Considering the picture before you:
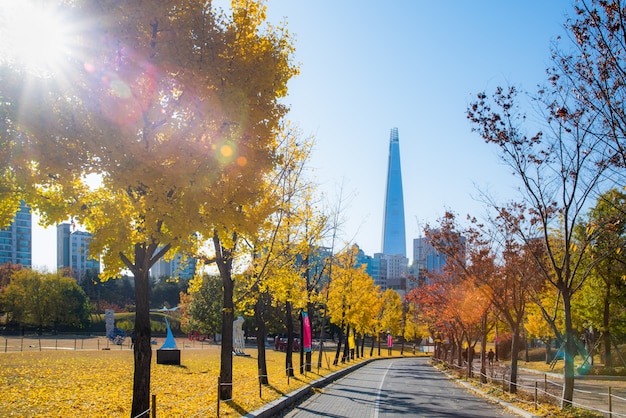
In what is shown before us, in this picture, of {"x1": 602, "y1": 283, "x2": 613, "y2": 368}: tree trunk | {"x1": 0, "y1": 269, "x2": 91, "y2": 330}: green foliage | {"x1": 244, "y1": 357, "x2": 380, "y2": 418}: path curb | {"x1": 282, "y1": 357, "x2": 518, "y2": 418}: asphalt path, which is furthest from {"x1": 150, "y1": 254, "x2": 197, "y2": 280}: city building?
{"x1": 602, "y1": 283, "x2": 613, "y2": 368}: tree trunk

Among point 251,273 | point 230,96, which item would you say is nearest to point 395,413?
point 251,273

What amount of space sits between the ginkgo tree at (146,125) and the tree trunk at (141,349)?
0.02 meters

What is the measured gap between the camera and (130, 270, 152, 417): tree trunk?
9906 mm

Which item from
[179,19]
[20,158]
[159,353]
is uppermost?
[179,19]

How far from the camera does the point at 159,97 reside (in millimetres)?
9891

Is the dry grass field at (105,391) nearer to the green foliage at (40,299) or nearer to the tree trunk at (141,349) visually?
the tree trunk at (141,349)

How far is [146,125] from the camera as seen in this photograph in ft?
30.6

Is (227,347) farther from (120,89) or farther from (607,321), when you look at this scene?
(607,321)

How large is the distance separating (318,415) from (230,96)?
9083mm

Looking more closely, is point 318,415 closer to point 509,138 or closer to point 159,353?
point 509,138

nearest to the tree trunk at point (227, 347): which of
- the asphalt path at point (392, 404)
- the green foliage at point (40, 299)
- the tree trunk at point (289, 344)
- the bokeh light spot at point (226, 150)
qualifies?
the asphalt path at point (392, 404)

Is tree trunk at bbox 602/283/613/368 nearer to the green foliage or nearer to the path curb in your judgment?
the path curb

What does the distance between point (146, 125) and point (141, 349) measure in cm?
401

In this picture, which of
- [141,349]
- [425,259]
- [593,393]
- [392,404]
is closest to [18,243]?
[425,259]
